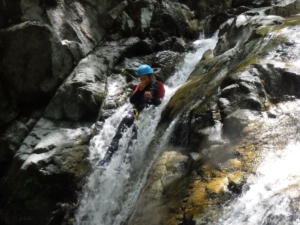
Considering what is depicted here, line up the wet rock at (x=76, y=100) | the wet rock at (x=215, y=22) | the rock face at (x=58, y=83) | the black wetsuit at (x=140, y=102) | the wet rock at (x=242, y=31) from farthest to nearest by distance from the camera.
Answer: the wet rock at (x=215, y=22)
the wet rock at (x=76, y=100)
the wet rock at (x=242, y=31)
the rock face at (x=58, y=83)
the black wetsuit at (x=140, y=102)

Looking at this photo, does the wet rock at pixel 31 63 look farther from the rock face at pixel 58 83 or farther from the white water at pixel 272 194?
the white water at pixel 272 194

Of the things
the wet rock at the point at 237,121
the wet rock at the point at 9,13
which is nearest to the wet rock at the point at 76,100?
the wet rock at the point at 9,13

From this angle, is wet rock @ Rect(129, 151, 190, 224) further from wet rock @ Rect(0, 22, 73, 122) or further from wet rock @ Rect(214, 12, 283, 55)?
wet rock @ Rect(0, 22, 73, 122)

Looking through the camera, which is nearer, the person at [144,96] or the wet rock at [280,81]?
the wet rock at [280,81]

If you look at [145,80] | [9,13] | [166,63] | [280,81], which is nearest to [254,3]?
[166,63]

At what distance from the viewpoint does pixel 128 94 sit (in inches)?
444

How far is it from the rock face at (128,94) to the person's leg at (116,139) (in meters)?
0.94

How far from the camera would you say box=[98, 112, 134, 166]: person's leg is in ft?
26.4

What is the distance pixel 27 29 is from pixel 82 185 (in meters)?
5.84

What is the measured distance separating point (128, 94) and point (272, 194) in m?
7.63

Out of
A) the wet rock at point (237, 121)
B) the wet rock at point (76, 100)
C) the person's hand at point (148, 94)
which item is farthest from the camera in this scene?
the wet rock at point (76, 100)

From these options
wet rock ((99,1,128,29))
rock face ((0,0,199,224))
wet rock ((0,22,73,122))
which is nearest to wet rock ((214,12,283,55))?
rock face ((0,0,199,224))

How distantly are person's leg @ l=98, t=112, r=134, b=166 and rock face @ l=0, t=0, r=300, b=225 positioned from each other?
94 centimetres

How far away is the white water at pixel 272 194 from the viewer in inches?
156
